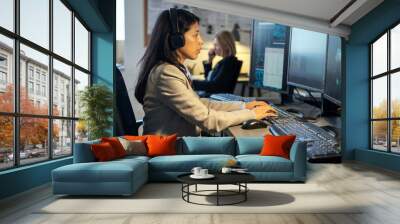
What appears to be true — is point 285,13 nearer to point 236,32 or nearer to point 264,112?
point 236,32

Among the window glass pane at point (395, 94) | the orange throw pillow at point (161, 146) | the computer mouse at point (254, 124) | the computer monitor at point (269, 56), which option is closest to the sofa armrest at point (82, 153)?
the orange throw pillow at point (161, 146)

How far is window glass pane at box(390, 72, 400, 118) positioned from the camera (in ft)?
26.3

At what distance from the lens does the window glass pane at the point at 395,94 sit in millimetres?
8008

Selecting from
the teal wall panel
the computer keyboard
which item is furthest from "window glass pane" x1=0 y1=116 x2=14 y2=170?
the computer keyboard

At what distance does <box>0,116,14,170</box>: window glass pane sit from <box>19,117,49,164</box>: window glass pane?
9.3 inches

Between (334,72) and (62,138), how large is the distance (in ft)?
19.6

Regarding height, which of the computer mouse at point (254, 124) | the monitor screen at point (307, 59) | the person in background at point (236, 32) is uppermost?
the person in background at point (236, 32)

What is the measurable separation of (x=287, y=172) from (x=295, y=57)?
12.3 feet

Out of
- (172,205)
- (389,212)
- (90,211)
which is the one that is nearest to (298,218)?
(389,212)

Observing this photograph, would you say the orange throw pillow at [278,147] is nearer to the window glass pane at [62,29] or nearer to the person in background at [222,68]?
the person in background at [222,68]

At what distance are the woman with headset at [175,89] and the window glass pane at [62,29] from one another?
5.71 ft

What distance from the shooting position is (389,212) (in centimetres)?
414

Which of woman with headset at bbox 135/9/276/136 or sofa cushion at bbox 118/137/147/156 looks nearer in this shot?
sofa cushion at bbox 118/137/147/156

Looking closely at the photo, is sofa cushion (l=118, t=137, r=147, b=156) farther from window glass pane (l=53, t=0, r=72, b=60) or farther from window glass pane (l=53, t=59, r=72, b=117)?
window glass pane (l=53, t=0, r=72, b=60)
